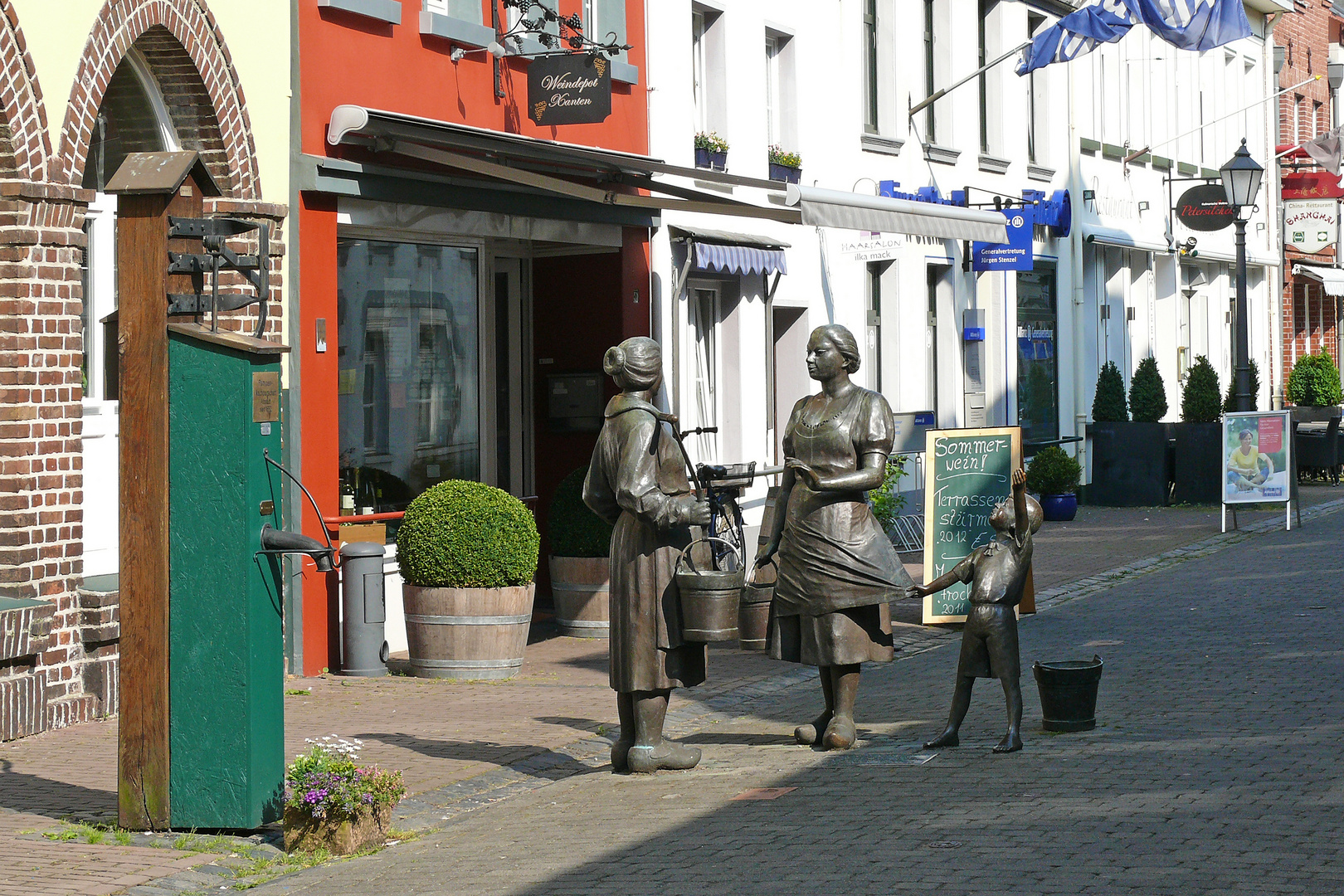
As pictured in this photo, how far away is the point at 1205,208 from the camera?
25.9m

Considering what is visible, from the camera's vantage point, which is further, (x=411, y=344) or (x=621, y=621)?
(x=411, y=344)

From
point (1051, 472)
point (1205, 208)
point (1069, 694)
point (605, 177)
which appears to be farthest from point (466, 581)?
point (1205, 208)

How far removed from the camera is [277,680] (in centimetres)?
718

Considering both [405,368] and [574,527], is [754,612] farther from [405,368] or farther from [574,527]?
[405,368]

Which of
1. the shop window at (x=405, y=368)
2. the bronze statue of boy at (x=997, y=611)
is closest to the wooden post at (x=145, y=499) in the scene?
the bronze statue of boy at (x=997, y=611)

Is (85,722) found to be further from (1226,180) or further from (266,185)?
(1226,180)

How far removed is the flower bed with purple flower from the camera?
685 centimetres

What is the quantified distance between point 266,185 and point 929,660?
5.22 m

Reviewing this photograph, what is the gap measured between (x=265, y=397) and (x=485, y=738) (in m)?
2.78

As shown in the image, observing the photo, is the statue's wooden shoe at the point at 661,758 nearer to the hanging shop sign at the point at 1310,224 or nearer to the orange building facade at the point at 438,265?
the orange building facade at the point at 438,265

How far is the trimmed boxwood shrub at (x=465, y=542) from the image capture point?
11141 mm

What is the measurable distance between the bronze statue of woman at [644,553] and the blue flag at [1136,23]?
1292cm

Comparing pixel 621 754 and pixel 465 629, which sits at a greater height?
pixel 465 629

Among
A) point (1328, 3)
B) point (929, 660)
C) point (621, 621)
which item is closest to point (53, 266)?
point (621, 621)
